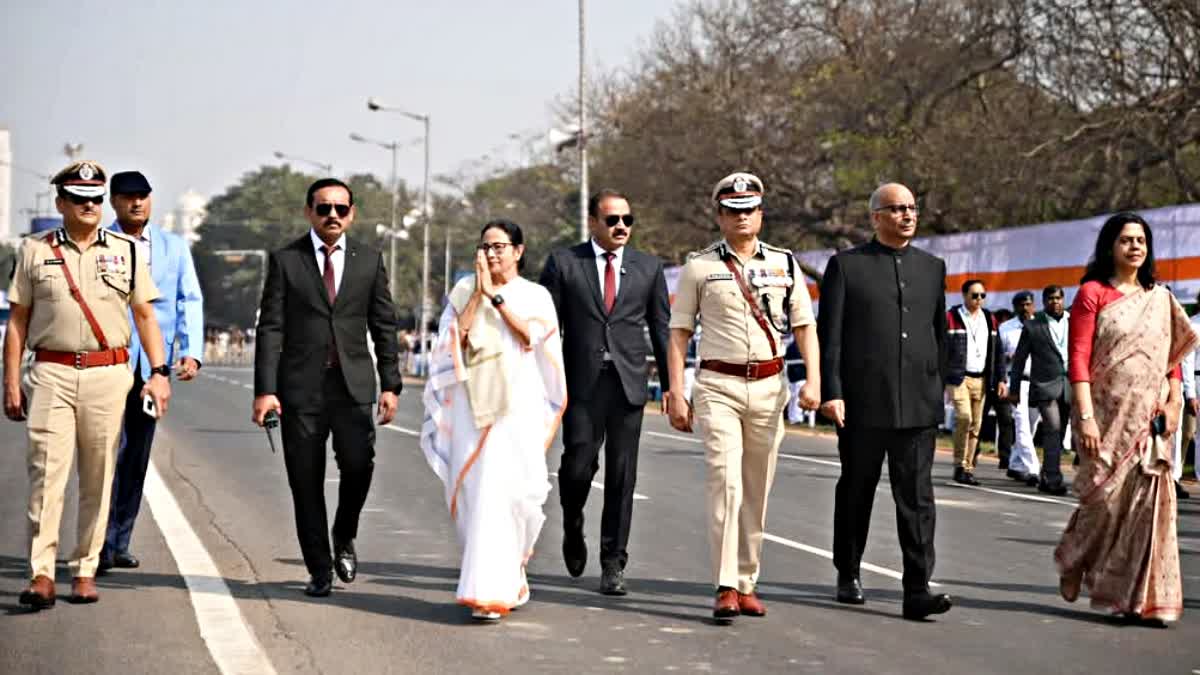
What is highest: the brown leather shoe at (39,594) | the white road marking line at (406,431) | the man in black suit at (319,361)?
the man in black suit at (319,361)

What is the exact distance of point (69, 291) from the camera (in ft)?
30.6

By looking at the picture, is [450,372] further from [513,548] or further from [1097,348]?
[1097,348]

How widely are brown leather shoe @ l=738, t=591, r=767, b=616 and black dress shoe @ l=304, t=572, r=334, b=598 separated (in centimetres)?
197

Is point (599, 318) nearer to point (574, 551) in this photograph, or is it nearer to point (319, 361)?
point (574, 551)

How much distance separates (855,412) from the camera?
977 centimetres

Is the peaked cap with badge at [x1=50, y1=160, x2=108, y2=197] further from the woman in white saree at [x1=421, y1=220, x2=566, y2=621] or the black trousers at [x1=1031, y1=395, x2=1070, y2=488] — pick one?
the black trousers at [x1=1031, y1=395, x2=1070, y2=488]

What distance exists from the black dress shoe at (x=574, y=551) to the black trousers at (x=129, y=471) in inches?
85.9

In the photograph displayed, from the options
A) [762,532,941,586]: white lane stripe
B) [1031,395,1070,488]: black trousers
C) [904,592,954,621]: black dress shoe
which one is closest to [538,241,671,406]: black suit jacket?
[762,532,941,586]: white lane stripe

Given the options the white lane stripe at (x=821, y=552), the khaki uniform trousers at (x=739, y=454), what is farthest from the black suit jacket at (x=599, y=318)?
the white lane stripe at (x=821, y=552)

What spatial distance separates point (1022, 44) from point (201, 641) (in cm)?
2982

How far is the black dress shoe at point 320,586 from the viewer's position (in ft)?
31.8

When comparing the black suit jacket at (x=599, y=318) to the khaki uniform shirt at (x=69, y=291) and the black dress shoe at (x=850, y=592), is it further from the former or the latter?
the khaki uniform shirt at (x=69, y=291)

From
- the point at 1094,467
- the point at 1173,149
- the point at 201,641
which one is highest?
the point at 1173,149

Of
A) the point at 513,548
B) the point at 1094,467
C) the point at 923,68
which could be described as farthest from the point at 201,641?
the point at 923,68
